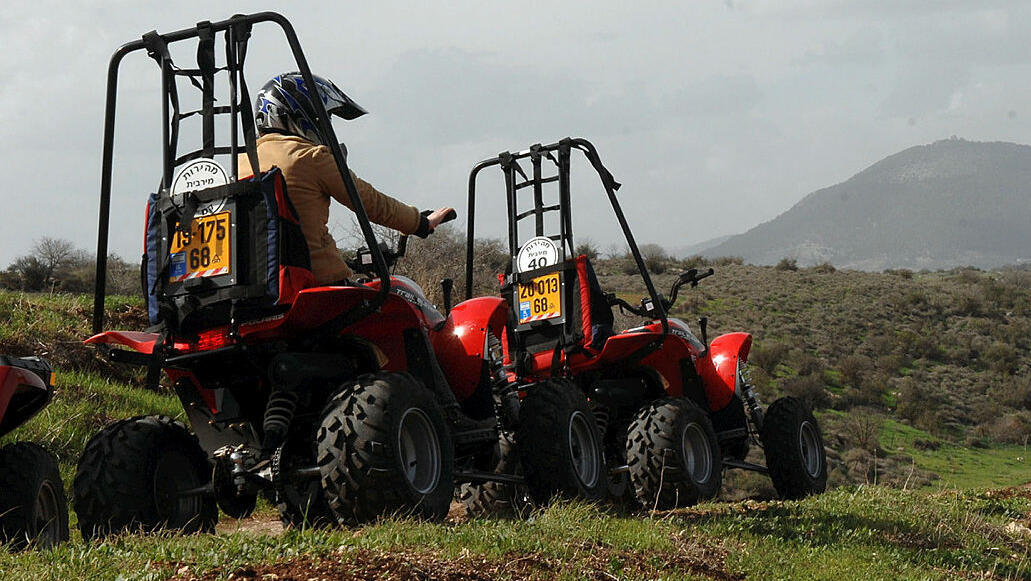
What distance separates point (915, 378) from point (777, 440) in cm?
3328

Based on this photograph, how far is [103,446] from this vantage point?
6227 mm

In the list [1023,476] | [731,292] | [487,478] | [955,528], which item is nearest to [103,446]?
[487,478]

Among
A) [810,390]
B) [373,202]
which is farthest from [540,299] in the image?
[810,390]

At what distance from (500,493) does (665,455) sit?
4.32 ft

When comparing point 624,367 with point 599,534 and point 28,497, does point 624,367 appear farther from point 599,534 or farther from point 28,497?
point 28,497

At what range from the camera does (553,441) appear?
755cm

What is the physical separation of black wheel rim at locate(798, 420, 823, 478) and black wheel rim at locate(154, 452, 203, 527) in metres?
6.26

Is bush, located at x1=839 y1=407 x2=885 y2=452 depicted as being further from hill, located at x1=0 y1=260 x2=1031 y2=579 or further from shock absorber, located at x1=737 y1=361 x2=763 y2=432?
shock absorber, located at x1=737 y1=361 x2=763 y2=432

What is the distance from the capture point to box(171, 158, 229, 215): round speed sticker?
600 cm

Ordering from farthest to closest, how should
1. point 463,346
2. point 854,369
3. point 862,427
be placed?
point 854,369 < point 862,427 < point 463,346

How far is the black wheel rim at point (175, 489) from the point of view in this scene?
6387 mm

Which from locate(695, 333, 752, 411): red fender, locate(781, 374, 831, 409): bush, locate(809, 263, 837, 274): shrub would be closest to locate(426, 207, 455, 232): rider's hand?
locate(695, 333, 752, 411): red fender

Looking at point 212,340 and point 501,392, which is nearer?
point 212,340

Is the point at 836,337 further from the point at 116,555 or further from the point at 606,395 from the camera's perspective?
the point at 116,555
